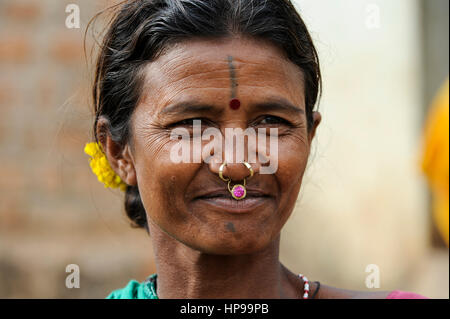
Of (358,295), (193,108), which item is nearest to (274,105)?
(193,108)

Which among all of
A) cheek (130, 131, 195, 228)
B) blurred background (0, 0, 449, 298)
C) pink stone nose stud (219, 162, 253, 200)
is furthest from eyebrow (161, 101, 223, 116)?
blurred background (0, 0, 449, 298)

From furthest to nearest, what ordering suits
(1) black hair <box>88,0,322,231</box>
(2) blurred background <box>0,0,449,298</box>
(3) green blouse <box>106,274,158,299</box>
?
(2) blurred background <box>0,0,449,298</box> < (3) green blouse <box>106,274,158,299</box> < (1) black hair <box>88,0,322,231</box>

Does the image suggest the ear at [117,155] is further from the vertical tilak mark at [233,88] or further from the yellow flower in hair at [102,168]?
the vertical tilak mark at [233,88]

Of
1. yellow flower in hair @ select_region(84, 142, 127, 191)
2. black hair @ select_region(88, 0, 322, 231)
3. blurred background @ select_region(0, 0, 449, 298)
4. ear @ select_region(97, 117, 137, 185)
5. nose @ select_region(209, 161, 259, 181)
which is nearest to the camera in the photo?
nose @ select_region(209, 161, 259, 181)

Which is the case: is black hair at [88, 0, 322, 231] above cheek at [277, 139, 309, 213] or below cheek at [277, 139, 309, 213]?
above

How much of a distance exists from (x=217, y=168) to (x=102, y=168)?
95 cm

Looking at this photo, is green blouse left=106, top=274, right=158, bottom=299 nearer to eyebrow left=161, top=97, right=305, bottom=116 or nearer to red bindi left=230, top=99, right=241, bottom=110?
eyebrow left=161, top=97, right=305, bottom=116

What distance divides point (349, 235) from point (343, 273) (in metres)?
0.42

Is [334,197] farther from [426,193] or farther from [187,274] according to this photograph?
[187,274]

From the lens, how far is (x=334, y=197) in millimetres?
6543

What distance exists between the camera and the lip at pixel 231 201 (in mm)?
2355

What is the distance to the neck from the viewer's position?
264 cm
